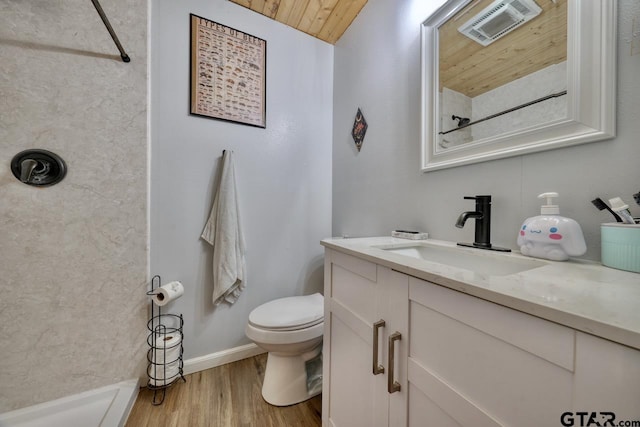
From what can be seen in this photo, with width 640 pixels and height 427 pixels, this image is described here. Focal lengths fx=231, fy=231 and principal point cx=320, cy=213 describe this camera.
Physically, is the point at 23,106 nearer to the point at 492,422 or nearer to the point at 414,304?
the point at 414,304

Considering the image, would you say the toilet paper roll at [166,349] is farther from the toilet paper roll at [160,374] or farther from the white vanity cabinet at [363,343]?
the white vanity cabinet at [363,343]

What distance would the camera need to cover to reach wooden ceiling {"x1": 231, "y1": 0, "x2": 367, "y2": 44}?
Answer: 1542 mm

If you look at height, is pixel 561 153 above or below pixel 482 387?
above

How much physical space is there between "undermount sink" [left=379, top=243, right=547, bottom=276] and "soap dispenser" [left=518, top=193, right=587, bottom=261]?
0.04m

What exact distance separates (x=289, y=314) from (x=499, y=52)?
4.85ft

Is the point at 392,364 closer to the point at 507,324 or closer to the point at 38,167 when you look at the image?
the point at 507,324

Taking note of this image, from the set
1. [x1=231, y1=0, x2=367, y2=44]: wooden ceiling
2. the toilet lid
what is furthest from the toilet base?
[x1=231, y1=0, x2=367, y2=44]: wooden ceiling

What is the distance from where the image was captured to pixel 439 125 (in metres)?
1.06

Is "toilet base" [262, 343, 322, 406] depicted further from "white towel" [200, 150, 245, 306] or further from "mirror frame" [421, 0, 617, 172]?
"mirror frame" [421, 0, 617, 172]

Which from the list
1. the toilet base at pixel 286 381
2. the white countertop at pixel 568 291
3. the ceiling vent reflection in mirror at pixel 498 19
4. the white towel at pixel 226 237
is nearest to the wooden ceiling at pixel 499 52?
the ceiling vent reflection in mirror at pixel 498 19

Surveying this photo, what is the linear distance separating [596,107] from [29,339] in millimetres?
2330

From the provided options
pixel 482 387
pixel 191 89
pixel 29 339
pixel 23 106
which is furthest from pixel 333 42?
pixel 29 339

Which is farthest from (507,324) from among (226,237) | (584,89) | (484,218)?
(226,237)

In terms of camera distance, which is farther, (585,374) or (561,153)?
(561,153)
